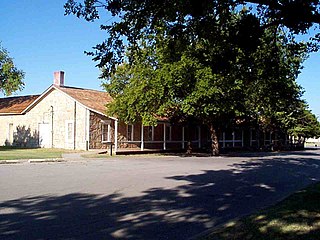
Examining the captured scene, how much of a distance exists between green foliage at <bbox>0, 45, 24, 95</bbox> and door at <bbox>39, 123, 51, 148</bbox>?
1501 centimetres

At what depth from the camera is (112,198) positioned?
967 centimetres

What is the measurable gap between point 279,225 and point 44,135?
2927 centimetres

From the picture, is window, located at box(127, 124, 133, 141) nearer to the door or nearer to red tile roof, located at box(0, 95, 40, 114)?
the door

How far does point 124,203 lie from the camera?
900cm

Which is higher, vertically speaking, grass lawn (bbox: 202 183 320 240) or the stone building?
the stone building

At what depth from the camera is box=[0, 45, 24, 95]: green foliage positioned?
4559 centimetres

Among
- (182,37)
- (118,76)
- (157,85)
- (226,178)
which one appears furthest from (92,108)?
(182,37)

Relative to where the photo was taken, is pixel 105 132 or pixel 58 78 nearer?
pixel 105 132

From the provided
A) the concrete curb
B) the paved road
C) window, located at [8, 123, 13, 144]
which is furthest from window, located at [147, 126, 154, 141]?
the paved road

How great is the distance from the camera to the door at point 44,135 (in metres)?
32.9

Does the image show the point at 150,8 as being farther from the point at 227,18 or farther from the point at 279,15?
the point at 279,15

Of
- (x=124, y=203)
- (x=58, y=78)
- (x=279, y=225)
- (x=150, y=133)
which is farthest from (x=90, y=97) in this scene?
(x=279, y=225)

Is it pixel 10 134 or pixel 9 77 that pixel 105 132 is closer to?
pixel 10 134

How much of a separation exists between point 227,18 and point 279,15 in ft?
4.06
